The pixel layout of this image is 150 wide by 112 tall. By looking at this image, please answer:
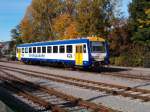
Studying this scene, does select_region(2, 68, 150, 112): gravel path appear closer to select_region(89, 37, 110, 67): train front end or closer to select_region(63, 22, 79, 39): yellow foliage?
select_region(89, 37, 110, 67): train front end

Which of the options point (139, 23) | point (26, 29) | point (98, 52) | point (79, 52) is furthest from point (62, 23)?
point (98, 52)

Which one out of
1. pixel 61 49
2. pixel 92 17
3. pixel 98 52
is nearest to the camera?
pixel 98 52

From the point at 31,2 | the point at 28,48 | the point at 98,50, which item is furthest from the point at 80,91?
the point at 31,2

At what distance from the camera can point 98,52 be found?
32.1 meters

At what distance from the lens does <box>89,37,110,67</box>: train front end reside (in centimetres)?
3142

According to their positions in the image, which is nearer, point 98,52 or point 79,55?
point 98,52

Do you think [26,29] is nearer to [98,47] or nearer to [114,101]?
[98,47]

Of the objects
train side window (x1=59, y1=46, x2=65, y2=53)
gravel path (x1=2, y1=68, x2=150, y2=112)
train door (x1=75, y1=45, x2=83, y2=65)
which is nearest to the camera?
gravel path (x1=2, y1=68, x2=150, y2=112)

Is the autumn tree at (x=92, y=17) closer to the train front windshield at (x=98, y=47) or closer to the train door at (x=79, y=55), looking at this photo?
the train front windshield at (x=98, y=47)

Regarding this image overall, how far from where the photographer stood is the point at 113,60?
44125 mm

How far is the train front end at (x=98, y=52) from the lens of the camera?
31.4m

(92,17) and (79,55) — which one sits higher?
(92,17)

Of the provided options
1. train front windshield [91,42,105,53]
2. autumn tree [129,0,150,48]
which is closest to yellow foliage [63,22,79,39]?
autumn tree [129,0,150,48]

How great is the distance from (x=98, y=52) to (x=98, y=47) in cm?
54
